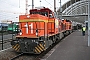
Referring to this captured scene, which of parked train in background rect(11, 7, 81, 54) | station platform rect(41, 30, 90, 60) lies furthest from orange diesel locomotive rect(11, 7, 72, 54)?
station platform rect(41, 30, 90, 60)

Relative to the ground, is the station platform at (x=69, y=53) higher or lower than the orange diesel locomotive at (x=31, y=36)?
lower

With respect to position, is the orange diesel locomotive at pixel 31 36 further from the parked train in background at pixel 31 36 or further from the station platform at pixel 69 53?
the station platform at pixel 69 53

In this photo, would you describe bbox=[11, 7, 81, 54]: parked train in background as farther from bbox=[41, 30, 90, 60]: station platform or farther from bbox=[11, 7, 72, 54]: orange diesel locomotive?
bbox=[41, 30, 90, 60]: station platform

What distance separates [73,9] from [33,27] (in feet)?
345

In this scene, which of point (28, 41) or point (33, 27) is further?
point (33, 27)

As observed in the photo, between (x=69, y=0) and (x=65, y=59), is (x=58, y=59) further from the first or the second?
(x=69, y=0)

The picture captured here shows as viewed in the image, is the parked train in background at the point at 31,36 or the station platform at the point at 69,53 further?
the parked train in background at the point at 31,36

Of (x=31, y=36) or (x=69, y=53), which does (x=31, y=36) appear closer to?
(x=31, y=36)

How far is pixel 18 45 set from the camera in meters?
11.2

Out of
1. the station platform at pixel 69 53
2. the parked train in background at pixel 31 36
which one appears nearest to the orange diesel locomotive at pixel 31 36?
the parked train in background at pixel 31 36

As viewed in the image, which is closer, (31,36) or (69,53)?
(31,36)

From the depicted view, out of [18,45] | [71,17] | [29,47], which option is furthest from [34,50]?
Result: [71,17]

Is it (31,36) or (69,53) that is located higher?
(31,36)

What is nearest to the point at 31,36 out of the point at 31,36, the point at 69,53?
the point at 31,36
